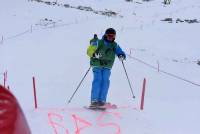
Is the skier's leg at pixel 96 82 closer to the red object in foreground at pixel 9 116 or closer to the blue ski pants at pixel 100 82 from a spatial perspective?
the blue ski pants at pixel 100 82

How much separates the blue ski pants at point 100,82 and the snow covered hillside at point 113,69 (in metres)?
0.39

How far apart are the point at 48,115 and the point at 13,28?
594 inches

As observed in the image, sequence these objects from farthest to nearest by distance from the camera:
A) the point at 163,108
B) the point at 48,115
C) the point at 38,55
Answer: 1. the point at 38,55
2. the point at 163,108
3. the point at 48,115

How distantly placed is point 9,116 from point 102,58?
282 inches

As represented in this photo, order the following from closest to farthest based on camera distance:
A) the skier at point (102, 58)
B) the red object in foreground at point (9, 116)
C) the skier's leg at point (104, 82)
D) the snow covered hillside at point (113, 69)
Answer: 1. the red object in foreground at point (9, 116)
2. the snow covered hillside at point (113, 69)
3. the skier at point (102, 58)
4. the skier's leg at point (104, 82)

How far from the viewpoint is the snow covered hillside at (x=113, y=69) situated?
943 cm

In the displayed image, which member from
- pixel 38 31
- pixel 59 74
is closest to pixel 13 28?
pixel 38 31

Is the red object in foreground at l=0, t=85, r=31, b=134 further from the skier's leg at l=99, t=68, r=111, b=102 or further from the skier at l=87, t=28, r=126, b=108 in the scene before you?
the skier's leg at l=99, t=68, r=111, b=102

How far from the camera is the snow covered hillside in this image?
9430 mm

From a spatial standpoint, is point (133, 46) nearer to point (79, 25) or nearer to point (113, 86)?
point (79, 25)

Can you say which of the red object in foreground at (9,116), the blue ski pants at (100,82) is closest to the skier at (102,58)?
the blue ski pants at (100,82)

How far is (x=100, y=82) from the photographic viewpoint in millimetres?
9930

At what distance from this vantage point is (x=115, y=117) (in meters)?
9.60

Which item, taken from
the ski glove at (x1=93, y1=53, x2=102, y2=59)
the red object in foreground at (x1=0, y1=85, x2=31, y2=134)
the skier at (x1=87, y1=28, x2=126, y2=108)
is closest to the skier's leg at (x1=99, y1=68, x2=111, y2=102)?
the skier at (x1=87, y1=28, x2=126, y2=108)
